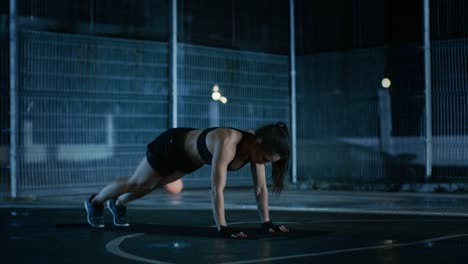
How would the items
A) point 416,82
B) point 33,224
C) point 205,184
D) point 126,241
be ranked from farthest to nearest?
point 205,184, point 416,82, point 33,224, point 126,241

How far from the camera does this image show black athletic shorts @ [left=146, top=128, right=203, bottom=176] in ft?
32.7

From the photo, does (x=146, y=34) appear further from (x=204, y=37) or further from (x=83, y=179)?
(x=83, y=179)

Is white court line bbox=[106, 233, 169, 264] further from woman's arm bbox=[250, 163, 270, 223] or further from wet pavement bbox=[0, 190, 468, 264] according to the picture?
woman's arm bbox=[250, 163, 270, 223]

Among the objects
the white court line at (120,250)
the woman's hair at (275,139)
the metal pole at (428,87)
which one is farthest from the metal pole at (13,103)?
the woman's hair at (275,139)

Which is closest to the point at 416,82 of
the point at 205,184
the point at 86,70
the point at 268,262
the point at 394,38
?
the point at 394,38

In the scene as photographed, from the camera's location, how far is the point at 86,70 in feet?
63.6

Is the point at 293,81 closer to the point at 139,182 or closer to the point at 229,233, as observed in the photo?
the point at 139,182

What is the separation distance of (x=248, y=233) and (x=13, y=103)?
962 cm

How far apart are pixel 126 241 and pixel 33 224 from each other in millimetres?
2826

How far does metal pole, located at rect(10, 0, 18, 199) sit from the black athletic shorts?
27.7ft

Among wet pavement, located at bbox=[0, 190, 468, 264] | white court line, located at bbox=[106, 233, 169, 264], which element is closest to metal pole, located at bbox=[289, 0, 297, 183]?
wet pavement, located at bbox=[0, 190, 468, 264]

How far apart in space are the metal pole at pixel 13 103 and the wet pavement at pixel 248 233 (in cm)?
162

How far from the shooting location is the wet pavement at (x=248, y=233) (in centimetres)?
748

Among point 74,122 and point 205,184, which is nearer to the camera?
point 74,122
